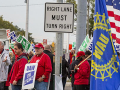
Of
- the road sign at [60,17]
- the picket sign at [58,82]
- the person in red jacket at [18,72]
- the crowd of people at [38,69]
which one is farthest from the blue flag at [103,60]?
the person in red jacket at [18,72]

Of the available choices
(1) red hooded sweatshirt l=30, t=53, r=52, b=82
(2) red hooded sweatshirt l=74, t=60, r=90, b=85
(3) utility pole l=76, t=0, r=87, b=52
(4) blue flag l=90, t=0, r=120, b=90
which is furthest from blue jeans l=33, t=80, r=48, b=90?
(3) utility pole l=76, t=0, r=87, b=52

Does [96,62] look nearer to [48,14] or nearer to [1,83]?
[48,14]

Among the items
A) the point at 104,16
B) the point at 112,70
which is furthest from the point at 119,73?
the point at 104,16

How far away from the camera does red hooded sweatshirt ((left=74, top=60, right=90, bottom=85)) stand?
8.43 meters

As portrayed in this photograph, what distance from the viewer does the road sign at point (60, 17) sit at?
5.85 metres

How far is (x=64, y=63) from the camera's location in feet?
34.5

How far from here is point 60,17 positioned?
5.86 m

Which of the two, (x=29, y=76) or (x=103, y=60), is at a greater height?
(x=103, y=60)

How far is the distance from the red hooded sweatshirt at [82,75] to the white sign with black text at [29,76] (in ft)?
6.31

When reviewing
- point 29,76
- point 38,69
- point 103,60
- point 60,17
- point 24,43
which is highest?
point 60,17

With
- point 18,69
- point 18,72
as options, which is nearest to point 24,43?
point 18,69

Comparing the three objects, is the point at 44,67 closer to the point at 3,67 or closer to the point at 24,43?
the point at 3,67

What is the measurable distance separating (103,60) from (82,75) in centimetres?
300

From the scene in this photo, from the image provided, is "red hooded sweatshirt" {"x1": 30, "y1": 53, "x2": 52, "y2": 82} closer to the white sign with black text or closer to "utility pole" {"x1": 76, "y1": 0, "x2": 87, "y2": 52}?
the white sign with black text
